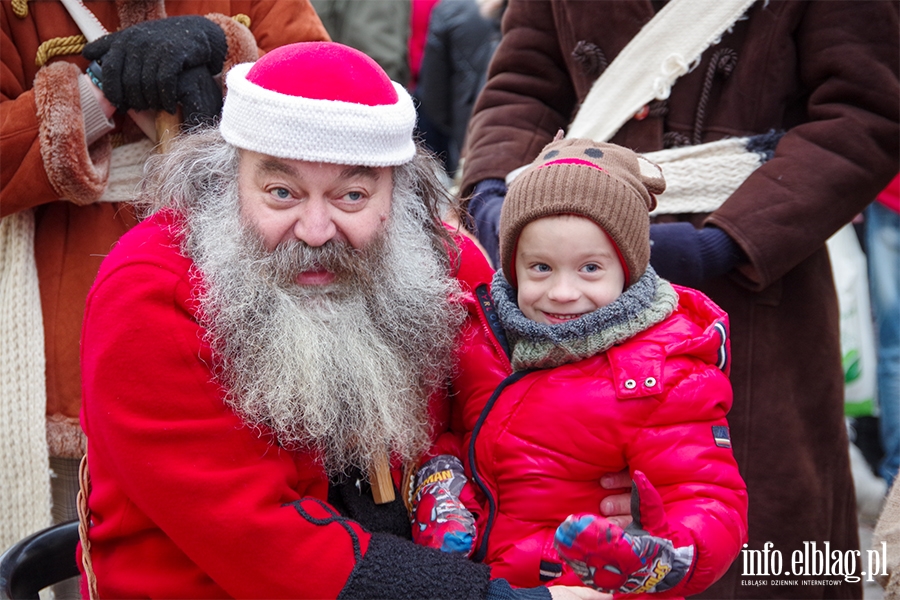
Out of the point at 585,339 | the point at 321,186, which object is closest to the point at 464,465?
the point at 585,339

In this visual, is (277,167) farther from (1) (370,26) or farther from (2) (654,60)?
(1) (370,26)

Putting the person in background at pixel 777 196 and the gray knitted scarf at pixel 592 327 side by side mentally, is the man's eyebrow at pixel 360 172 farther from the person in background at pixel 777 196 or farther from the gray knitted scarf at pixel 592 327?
the person in background at pixel 777 196

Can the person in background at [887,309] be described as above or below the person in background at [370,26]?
below

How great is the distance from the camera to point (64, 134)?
7.63ft

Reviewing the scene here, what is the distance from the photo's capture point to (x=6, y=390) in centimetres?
239

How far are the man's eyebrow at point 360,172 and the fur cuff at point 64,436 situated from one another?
3.53 feet

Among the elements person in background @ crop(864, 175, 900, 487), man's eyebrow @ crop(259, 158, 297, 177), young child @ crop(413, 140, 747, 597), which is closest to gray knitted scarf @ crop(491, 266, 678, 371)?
young child @ crop(413, 140, 747, 597)

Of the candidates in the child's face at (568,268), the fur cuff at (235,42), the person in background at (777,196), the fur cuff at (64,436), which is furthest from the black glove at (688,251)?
the fur cuff at (64,436)

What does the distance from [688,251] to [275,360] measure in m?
1.18

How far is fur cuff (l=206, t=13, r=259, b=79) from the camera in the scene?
252 centimetres

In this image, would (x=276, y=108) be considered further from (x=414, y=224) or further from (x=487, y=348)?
(x=487, y=348)

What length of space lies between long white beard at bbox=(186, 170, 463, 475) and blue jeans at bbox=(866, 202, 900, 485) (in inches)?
122

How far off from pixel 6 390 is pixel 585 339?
1.51 metres

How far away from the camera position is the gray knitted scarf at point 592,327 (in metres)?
2.03
